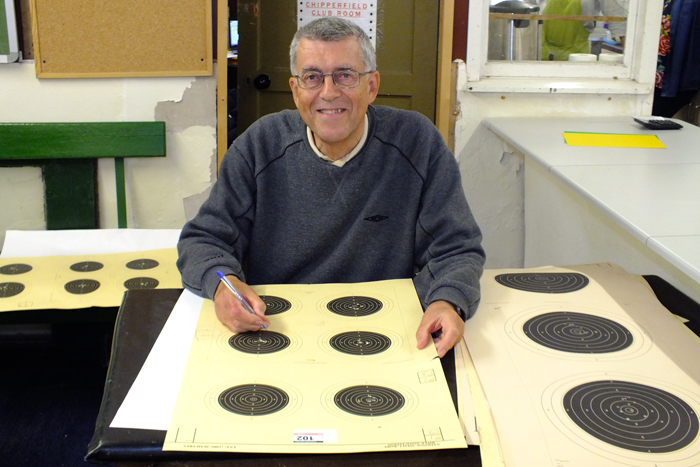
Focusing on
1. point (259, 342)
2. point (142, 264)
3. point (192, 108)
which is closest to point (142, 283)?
point (142, 264)

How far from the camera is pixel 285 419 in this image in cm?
81

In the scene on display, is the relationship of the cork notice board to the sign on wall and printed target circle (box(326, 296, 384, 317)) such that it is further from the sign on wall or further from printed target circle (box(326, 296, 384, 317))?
printed target circle (box(326, 296, 384, 317))

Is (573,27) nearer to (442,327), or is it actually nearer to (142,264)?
(142,264)

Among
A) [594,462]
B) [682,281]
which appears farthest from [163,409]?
[682,281]

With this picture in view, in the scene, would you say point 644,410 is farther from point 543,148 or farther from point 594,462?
→ point 543,148

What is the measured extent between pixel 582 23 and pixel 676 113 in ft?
5.34

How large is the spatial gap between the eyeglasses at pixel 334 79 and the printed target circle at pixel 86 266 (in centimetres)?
106

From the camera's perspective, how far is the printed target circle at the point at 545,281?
1.24 m

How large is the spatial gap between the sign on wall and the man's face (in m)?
1.59

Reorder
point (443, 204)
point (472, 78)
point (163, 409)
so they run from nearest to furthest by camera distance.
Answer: point (163, 409) → point (443, 204) → point (472, 78)

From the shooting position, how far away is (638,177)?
1.64m

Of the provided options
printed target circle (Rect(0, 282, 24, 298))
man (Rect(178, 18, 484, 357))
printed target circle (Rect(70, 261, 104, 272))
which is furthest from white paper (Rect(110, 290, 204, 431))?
printed target circle (Rect(70, 261, 104, 272))

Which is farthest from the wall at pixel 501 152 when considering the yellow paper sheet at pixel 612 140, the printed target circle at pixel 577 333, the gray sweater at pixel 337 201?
the printed target circle at pixel 577 333

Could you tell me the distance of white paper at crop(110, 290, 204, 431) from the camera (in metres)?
0.82
